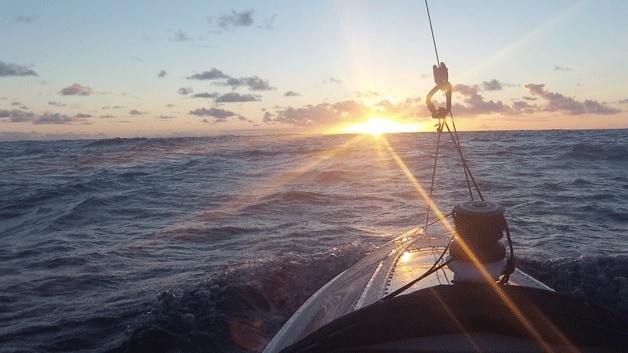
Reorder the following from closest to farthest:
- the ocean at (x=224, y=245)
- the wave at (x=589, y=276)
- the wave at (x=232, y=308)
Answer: the wave at (x=232, y=308) → the ocean at (x=224, y=245) → the wave at (x=589, y=276)

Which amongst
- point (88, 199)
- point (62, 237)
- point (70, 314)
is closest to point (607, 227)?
point (70, 314)

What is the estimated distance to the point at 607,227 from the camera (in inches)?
387

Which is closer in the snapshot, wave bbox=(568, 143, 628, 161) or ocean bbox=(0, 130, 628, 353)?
ocean bbox=(0, 130, 628, 353)

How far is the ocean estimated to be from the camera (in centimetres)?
585

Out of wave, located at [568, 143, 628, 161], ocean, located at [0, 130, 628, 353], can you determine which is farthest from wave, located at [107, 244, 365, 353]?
wave, located at [568, 143, 628, 161]

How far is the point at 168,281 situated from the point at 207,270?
→ 2.31 feet

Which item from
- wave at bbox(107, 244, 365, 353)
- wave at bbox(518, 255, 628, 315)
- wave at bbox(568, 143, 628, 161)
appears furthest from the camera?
wave at bbox(568, 143, 628, 161)

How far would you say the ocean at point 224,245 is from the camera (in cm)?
585

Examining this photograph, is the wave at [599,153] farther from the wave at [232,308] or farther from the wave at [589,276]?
the wave at [232,308]

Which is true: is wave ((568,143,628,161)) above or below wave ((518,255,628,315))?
above

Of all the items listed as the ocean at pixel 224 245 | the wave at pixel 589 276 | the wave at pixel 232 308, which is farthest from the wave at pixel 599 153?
the wave at pixel 232 308

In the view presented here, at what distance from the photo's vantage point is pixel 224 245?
940 centimetres

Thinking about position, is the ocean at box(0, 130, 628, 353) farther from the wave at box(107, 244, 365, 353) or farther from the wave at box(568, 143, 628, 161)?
the wave at box(568, 143, 628, 161)

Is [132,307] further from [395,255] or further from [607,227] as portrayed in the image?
[607,227]
